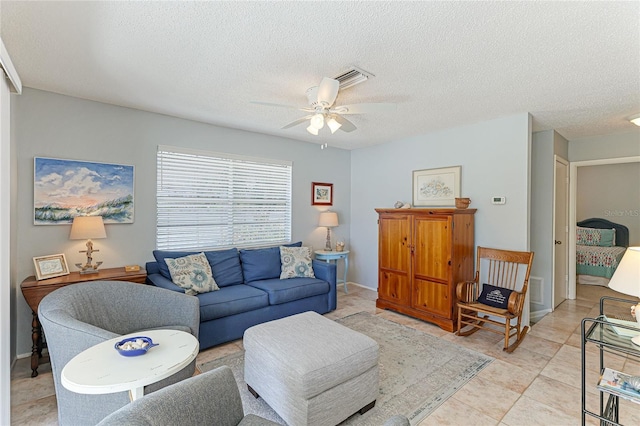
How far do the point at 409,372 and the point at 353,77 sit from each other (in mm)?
2540

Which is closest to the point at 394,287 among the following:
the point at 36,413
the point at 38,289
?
the point at 36,413

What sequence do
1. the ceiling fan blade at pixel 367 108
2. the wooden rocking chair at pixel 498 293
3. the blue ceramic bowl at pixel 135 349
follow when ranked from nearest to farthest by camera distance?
the blue ceramic bowl at pixel 135 349 < the ceiling fan blade at pixel 367 108 < the wooden rocking chair at pixel 498 293

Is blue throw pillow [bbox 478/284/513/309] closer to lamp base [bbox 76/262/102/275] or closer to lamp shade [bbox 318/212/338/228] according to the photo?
lamp shade [bbox 318/212/338/228]

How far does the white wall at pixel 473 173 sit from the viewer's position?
11.3 feet

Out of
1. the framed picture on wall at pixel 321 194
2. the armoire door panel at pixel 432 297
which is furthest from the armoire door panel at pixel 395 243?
the framed picture on wall at pixel 321 194

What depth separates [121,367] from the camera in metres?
1.44

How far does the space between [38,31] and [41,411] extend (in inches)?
99.4

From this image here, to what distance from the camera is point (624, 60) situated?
2.14m

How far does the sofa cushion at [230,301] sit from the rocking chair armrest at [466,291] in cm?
219

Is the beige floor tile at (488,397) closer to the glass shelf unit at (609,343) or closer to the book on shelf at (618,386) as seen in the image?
the glass shelf unit at (609,343)

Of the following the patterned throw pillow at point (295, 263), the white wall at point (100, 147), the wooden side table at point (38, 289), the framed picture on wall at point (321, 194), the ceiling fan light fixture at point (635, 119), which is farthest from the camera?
the framed picture on wall at point (321, 194)

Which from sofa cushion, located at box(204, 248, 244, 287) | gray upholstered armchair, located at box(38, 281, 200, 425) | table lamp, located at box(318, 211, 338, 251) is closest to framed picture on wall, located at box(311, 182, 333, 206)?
table lamp, located at box(318, 211, 338, 251)

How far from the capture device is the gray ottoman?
1782mm

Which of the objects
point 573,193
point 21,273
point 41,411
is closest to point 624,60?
point 573,193
